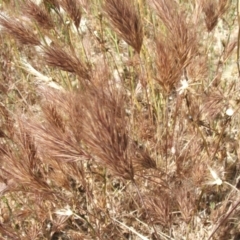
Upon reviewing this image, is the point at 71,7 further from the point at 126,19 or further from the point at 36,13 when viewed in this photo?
the point at 126,19

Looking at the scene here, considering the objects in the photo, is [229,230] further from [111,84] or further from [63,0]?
[63,0]

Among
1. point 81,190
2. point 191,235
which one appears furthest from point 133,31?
point 81,190

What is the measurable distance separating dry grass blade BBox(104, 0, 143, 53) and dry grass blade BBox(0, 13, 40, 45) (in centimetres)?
29

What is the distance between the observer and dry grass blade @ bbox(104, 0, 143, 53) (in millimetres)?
857

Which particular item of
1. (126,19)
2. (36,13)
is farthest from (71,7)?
(126,19)

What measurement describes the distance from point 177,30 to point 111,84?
0.17 meters

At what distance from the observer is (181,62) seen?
841 mm

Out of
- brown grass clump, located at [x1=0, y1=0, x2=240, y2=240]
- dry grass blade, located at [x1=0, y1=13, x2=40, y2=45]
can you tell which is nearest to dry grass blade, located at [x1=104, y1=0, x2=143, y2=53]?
brown grass clump, located at [x1=0, y1=0, x2=240, y2=240]

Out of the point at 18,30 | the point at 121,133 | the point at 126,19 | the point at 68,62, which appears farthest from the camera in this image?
the point at 18,30

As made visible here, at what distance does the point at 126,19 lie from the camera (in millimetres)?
864

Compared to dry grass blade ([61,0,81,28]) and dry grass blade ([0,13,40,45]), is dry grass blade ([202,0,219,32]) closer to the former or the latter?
dry grass blade ([61,0,81,28])

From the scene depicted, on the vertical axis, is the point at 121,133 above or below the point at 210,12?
below

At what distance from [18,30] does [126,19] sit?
0.37m

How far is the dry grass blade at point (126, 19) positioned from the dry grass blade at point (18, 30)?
0.29 meters
